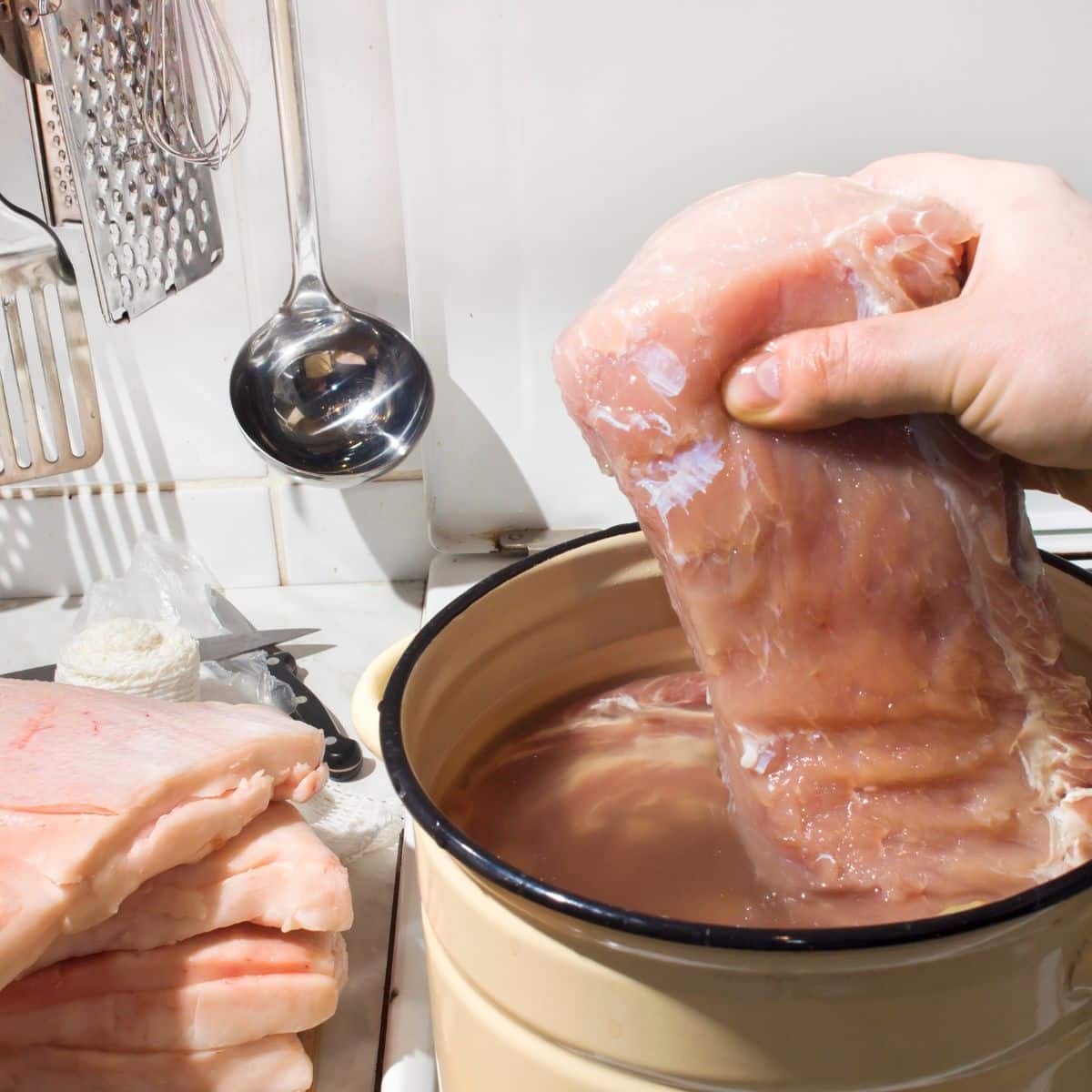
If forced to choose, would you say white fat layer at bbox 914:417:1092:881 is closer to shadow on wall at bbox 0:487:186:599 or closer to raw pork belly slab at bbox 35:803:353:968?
raw pork belly slab at bbox 35:803:353:968

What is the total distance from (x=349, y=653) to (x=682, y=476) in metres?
0.43

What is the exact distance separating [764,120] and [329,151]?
28 centimetres

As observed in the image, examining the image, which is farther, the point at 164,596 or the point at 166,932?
the point at 164,596

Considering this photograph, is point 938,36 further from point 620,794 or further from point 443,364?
point 620,794

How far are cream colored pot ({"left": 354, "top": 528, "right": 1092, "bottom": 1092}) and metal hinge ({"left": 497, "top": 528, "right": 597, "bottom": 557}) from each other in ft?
1.36

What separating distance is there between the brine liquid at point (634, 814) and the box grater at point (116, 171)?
355mm

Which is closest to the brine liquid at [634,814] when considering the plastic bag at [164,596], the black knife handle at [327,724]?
the black knife handle at [327,724]

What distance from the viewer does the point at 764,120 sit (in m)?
0.72

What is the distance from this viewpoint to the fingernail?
0.38 meters

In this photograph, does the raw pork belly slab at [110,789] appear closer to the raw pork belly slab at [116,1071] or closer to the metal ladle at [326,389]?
the raw pork belly slab at [116,1071]

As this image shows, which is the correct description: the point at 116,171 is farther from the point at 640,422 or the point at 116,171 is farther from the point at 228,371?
the point at 640,422

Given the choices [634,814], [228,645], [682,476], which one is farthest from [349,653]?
[682,476]

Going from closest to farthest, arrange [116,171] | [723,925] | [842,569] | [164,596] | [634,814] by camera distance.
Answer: [723,925], [842,569], [634,814], [116,171], [164,596]

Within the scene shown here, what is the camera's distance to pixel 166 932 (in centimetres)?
46
